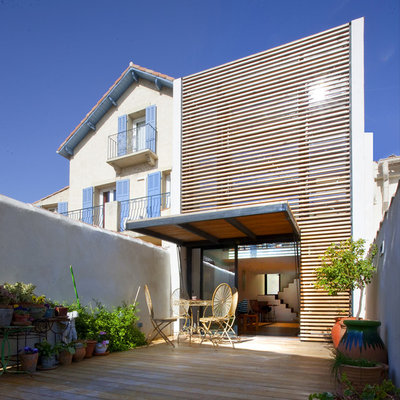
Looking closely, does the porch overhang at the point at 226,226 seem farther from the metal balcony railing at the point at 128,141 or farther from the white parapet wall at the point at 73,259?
the metal balcony railing at the point at 128,141

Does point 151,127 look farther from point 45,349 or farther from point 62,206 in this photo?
point 45,349

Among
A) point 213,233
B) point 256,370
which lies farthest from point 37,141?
point 256,370

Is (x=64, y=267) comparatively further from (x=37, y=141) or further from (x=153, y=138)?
(x=37, y=141)

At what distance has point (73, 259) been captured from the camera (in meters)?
5.83

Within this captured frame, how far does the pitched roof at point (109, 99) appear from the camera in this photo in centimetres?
1180

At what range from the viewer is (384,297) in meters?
4.20

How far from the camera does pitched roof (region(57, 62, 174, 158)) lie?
38.7 feet

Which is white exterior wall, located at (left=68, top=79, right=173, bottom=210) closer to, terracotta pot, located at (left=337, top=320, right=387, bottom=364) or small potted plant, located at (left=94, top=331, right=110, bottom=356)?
small potted plant, located at (left=94, top=331, right=110, bottom=356)

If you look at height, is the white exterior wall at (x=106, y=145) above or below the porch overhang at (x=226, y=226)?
above

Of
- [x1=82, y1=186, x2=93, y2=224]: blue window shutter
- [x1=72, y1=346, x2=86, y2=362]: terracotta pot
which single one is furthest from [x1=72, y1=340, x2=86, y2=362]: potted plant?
[x1=82, y1=186, x2=93, y2=224]: blue window shutter

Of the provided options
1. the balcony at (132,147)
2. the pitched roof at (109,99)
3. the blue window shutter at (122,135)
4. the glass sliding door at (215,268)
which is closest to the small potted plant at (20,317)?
the glass sliding door at (215,268)

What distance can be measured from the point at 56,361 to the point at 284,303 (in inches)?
472

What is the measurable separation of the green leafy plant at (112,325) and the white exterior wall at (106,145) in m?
5.74

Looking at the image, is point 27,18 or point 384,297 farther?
point 27,18
